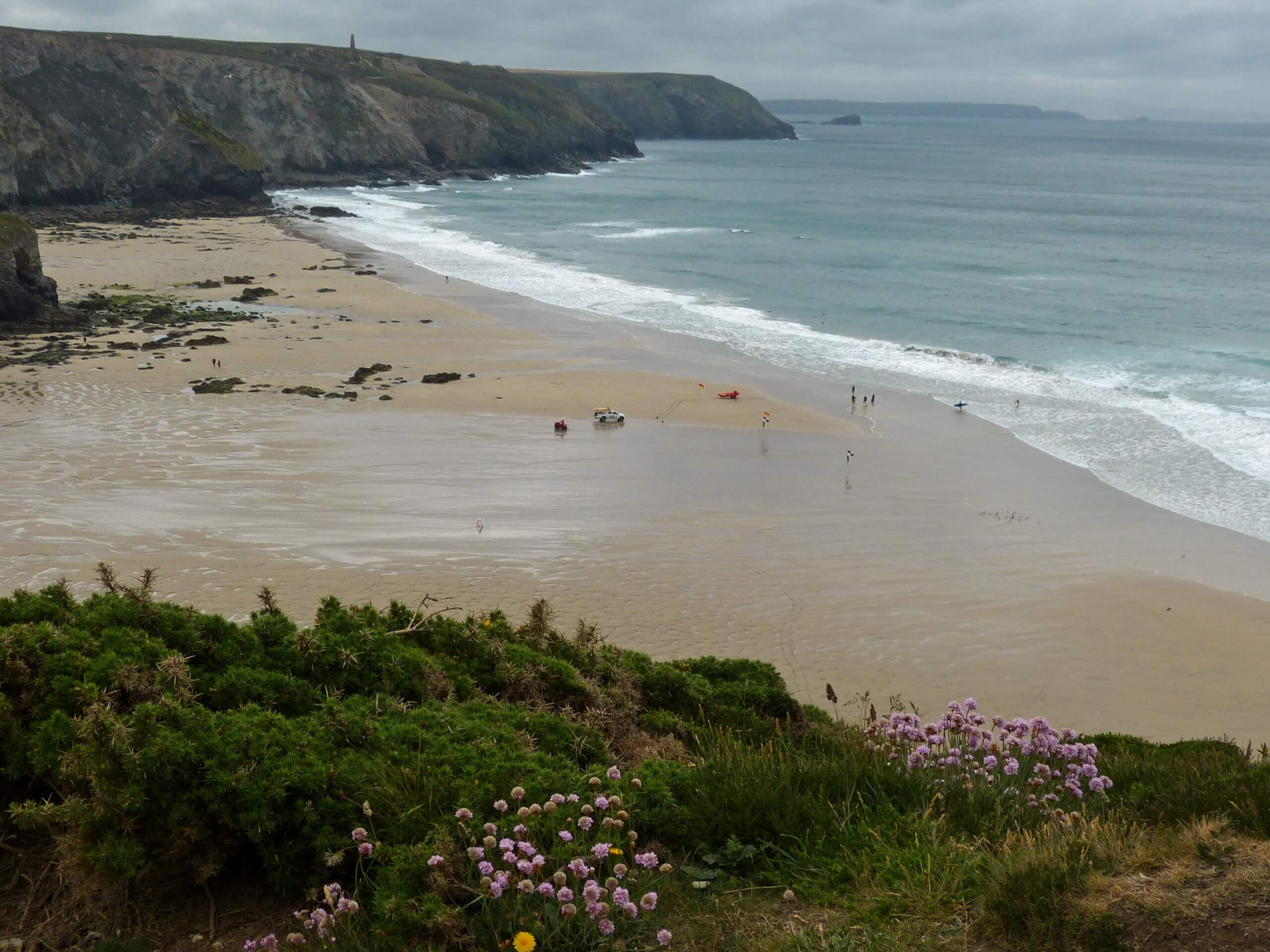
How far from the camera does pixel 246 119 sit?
3858 inches

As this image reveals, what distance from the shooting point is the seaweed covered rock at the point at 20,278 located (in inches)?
1233

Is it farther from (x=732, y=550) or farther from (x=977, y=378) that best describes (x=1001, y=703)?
(x=977, y=378)

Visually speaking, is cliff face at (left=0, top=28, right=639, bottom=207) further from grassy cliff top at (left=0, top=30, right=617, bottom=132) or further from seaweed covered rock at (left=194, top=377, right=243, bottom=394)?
seaweed covered rock at (left=194, top=377, right=243, bottom=394)

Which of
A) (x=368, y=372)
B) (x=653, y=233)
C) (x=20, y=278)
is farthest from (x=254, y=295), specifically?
(x=653, y=233)

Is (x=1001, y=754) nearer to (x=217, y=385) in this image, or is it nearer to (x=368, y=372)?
(x=217, y=385)

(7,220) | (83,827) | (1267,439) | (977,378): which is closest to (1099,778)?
(83,827)

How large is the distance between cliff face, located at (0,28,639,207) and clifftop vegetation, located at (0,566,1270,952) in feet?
206

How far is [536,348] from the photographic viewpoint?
3228cm

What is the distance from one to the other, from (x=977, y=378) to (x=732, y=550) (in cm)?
1709

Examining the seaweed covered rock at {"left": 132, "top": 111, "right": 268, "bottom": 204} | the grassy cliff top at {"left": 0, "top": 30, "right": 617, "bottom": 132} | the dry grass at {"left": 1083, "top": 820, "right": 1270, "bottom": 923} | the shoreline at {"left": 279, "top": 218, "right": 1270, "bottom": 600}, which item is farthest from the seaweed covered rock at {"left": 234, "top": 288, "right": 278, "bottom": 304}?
the grassy cliff top at {"left": 0, "top": 30, "right": 617, "bottom": 132}

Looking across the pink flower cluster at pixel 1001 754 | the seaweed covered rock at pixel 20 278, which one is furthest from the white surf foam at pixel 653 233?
the pink flower cluster at pixel 1001 754

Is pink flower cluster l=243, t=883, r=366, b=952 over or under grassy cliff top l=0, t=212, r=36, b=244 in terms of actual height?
under

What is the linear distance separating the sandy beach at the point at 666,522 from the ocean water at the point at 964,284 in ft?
11.1

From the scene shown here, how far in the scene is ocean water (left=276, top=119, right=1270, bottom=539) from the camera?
2567 cm
